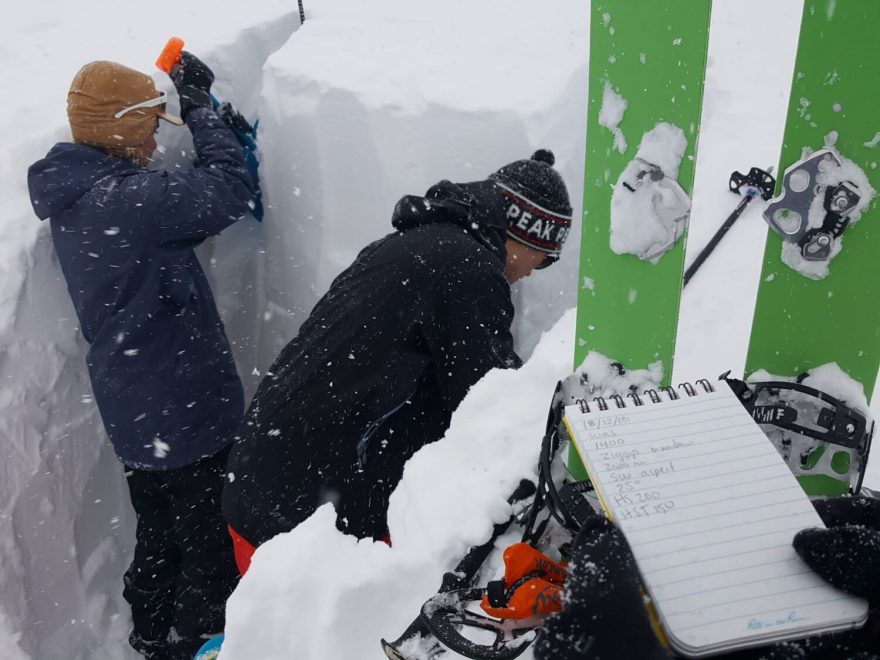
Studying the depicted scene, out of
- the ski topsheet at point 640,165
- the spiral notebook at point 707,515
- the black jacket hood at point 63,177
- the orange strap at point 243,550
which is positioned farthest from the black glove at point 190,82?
the spiral notebook at point 707,515

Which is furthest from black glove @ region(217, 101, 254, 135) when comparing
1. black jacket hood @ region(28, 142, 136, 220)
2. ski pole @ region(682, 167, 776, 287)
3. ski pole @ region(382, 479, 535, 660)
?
ski pole @ region(382, 479, 535, 660)

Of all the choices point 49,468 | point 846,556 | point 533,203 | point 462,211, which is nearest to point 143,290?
point 49,468

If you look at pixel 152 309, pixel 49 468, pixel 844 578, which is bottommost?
pixel 49 468

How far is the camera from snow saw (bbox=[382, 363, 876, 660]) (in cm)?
74

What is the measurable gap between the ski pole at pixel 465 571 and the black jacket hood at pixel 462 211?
708 millimetres

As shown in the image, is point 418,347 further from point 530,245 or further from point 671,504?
point 671,504

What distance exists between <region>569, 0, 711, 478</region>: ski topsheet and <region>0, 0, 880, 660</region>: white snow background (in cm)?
28

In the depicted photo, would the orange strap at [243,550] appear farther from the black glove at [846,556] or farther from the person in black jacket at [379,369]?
the black glove at [846,556]

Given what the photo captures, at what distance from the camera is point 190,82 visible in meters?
2.57

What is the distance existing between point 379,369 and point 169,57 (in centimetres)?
169

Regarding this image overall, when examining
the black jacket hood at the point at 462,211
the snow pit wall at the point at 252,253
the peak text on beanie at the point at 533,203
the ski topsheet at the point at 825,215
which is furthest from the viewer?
the snow pit wall at the point at 252,253

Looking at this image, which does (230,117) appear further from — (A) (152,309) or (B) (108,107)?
(A) (152,309)

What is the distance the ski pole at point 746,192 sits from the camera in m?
2.20

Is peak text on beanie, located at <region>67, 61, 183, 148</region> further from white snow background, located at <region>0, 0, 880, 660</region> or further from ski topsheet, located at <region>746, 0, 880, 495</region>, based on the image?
ski topsheet, located at <region>746, 0, 880, 495</region>
